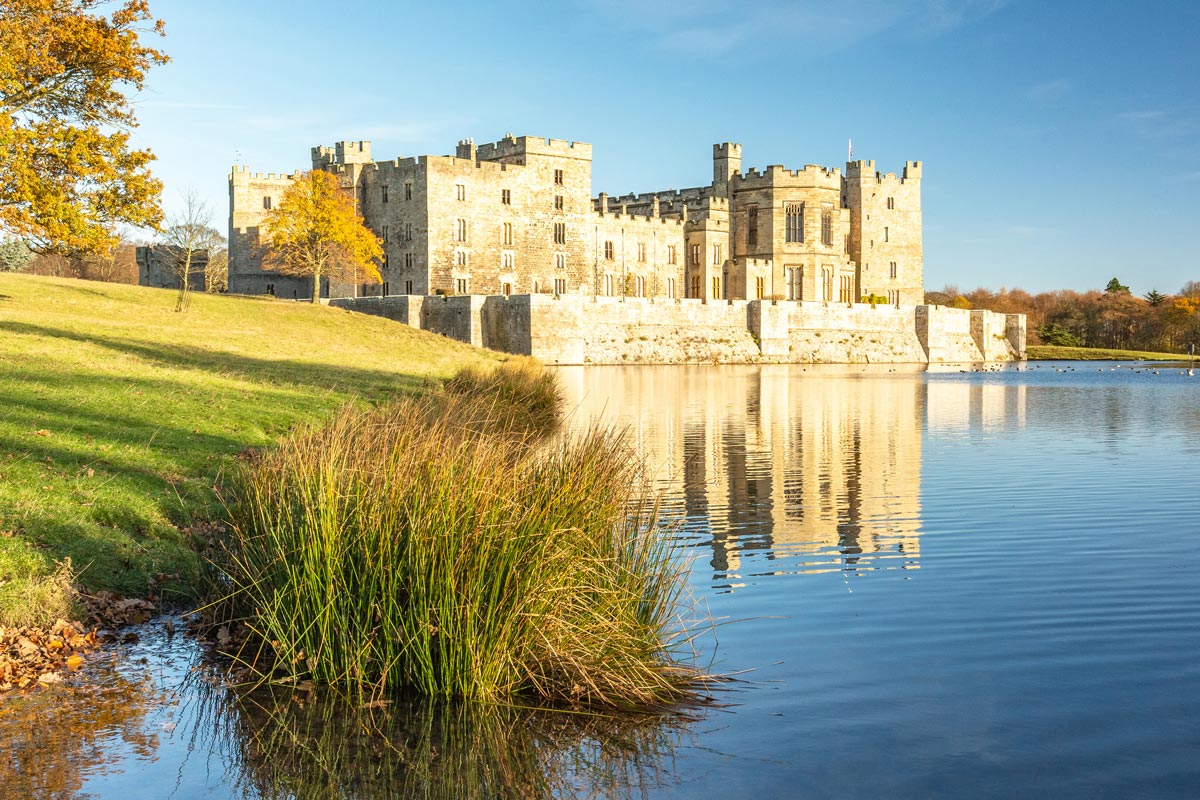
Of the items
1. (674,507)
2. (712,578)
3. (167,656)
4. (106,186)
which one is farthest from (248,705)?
(106,186)

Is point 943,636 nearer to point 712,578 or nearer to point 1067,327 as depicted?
point 712,578

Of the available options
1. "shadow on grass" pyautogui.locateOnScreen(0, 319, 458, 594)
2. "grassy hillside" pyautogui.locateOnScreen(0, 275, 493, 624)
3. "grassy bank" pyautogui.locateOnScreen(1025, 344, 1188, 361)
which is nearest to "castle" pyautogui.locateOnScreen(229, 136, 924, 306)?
"grassy bank" pyautogui.locateOnScreen(1025, 344, 1188, 361)

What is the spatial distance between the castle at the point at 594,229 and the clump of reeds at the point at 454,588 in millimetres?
45626

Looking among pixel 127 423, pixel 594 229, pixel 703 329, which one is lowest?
pixel 127 423

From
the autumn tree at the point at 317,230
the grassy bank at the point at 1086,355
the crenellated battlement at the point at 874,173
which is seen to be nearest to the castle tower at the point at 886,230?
the crenellated battlement at the point at 874,173

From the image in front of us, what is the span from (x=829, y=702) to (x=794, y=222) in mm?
62211

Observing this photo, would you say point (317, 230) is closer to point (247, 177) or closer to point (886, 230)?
point (247, 177)

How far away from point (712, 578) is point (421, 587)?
3.70 m

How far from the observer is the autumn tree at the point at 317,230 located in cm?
4988

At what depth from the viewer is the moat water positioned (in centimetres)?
564

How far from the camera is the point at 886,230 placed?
72.9 meters

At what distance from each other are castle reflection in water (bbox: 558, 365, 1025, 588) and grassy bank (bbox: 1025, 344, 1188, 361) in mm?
47048

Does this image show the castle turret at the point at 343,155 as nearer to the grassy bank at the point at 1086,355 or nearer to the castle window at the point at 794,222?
the castle window at the point at 794,222

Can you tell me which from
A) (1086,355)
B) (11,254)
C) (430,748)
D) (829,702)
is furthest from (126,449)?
(1086,355)
